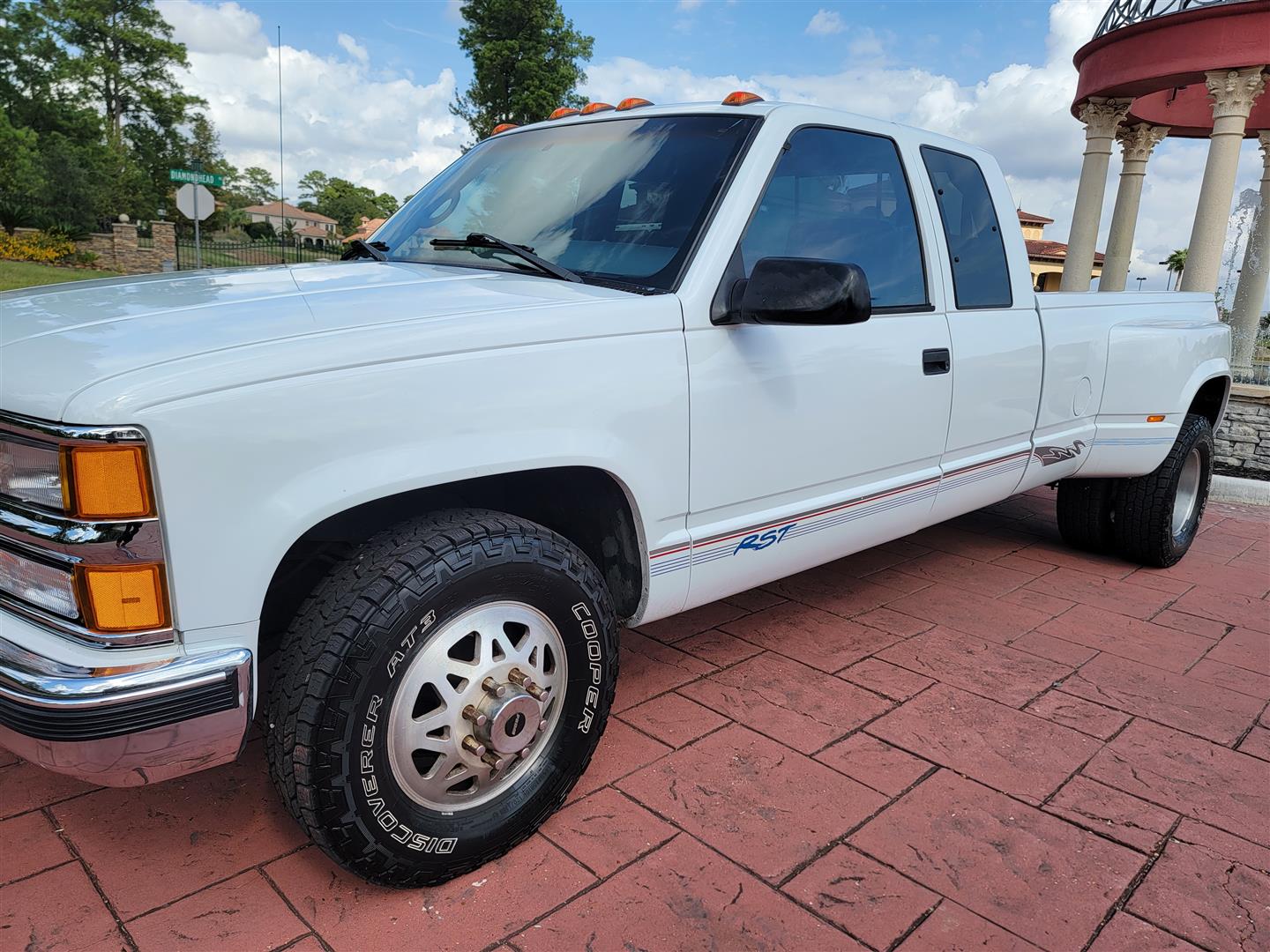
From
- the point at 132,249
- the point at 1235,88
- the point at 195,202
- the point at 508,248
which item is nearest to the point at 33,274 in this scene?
the point at 132,249

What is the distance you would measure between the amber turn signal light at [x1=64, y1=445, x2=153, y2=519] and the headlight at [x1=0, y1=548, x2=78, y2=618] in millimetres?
151

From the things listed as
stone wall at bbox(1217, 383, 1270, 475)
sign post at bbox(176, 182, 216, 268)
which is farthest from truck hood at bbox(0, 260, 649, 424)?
sign post at bbox(176, 182, 216, 268)

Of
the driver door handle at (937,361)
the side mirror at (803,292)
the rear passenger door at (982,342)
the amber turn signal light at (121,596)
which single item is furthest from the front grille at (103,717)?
the rear passenger door at (982,342)

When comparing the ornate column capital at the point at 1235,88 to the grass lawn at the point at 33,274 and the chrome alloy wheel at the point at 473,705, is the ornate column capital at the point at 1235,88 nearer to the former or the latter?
the chrome alloy wheel at the point at 473,705

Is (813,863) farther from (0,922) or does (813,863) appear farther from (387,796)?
(0,922)

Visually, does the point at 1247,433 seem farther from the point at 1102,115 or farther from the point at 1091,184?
the point at 1091,184

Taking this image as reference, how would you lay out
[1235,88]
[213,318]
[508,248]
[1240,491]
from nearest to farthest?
1. [213,318]
2. [508,248]
3. [1240,491]
4. [1235,88]

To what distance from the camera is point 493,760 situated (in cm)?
210

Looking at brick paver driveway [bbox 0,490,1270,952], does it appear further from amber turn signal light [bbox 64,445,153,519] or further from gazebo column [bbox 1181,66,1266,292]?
gazebo column [bbox 1181,66,1266,292]

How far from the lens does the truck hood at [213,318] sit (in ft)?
5.32

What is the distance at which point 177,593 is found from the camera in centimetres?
163

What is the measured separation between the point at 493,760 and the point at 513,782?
0.13 meters

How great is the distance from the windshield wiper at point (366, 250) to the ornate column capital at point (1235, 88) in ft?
41.3

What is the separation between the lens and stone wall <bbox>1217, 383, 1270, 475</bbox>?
27.8 ft
